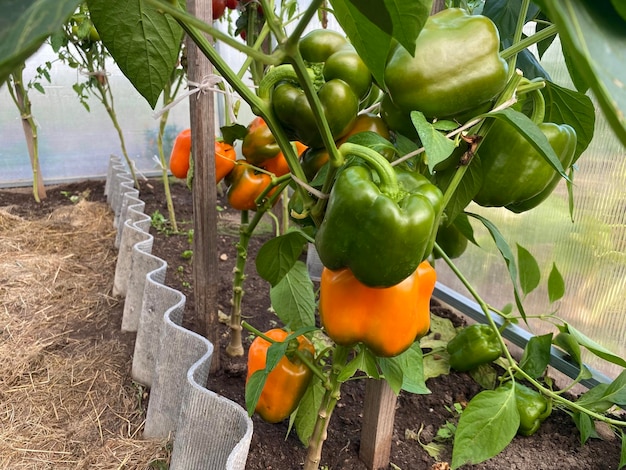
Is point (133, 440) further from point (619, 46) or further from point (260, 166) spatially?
point (619, 46)

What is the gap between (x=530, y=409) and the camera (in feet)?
3.05

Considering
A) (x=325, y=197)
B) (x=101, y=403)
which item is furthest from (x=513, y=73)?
(x=101, y=403)

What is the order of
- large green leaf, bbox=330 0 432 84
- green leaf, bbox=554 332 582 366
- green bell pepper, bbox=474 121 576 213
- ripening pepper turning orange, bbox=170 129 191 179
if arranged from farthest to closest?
1. ripening pepper turning orange, bbox=170 129 191 179
2. green leaf, bbox=554 332 582 366
3. green bell pepper, bbox=474 121 576 213
4. large green leaf, bbox=330 0 432 84

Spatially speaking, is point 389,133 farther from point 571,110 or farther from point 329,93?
point 571,110

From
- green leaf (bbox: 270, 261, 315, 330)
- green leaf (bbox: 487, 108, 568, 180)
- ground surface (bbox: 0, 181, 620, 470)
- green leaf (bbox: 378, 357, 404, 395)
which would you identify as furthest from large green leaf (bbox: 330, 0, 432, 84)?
ground surface (bbox: 0, 181, 620, 470)

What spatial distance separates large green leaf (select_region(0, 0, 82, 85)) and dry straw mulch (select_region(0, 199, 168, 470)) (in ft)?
3.41

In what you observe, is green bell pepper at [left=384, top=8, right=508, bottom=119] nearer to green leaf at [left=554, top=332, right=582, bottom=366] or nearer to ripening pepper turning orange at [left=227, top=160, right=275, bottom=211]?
ripening pepper turning orange at [left=227, top=160, right=275, bottom=211]

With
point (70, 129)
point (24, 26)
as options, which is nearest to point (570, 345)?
point (24, 26)

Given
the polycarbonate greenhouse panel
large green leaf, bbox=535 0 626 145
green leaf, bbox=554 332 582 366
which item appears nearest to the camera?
large green leaf, bbox=535 0 626 145

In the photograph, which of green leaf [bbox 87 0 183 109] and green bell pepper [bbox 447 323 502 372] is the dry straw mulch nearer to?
green bell pepper [bbox 447 323 502 372]

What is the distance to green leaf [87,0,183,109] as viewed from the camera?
0.38 m

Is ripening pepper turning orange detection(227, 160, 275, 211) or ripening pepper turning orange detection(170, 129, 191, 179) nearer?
ripening pepper turning orange detection(227, 160, 275, 211)

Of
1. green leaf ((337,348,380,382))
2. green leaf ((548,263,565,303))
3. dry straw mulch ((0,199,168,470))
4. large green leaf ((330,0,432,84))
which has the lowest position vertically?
dry straw mulch ((0,199,168,470))

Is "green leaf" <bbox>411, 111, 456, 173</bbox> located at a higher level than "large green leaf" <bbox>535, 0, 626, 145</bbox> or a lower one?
lower
